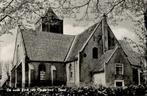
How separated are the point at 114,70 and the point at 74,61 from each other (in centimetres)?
713

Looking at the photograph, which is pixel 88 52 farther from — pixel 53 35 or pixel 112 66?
pixel 53 35

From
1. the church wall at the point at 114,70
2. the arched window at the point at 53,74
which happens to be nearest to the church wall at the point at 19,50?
the arched window at the point at 53,74

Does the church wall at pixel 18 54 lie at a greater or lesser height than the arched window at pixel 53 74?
greater

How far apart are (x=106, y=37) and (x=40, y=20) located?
27.6 m

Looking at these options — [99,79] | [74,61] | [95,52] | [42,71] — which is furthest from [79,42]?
[99,79]

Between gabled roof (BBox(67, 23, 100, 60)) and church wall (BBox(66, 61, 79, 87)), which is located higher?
gabled roof (BBox(67, 23, 100, 60))

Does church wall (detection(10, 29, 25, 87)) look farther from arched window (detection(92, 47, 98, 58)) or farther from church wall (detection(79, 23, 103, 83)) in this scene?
arched window (detection(92, 47, 98, 58))

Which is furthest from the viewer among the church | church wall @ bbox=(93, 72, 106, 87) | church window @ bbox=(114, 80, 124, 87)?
the church

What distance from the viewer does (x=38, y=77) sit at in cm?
4416

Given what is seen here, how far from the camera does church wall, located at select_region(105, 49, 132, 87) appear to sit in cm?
3978

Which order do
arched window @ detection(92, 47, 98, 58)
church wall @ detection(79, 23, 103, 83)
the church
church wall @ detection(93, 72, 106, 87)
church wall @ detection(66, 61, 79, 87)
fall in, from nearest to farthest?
church wall @ detection(93, 72, 106, 87) < the church < church wall @ detection(79, 23, 103, 83) < church wall @ detection(66, 61, 79, 87) < arched window @ detection(92, 47, 98, 58)

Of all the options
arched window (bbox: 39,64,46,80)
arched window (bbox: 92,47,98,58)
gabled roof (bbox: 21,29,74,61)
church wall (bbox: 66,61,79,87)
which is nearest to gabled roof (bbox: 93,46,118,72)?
arched window (bbox: 92,47,98,58)

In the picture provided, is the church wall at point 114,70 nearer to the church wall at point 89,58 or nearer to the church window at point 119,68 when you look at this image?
the church window at point 119,68

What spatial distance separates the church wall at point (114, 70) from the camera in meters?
39.8
